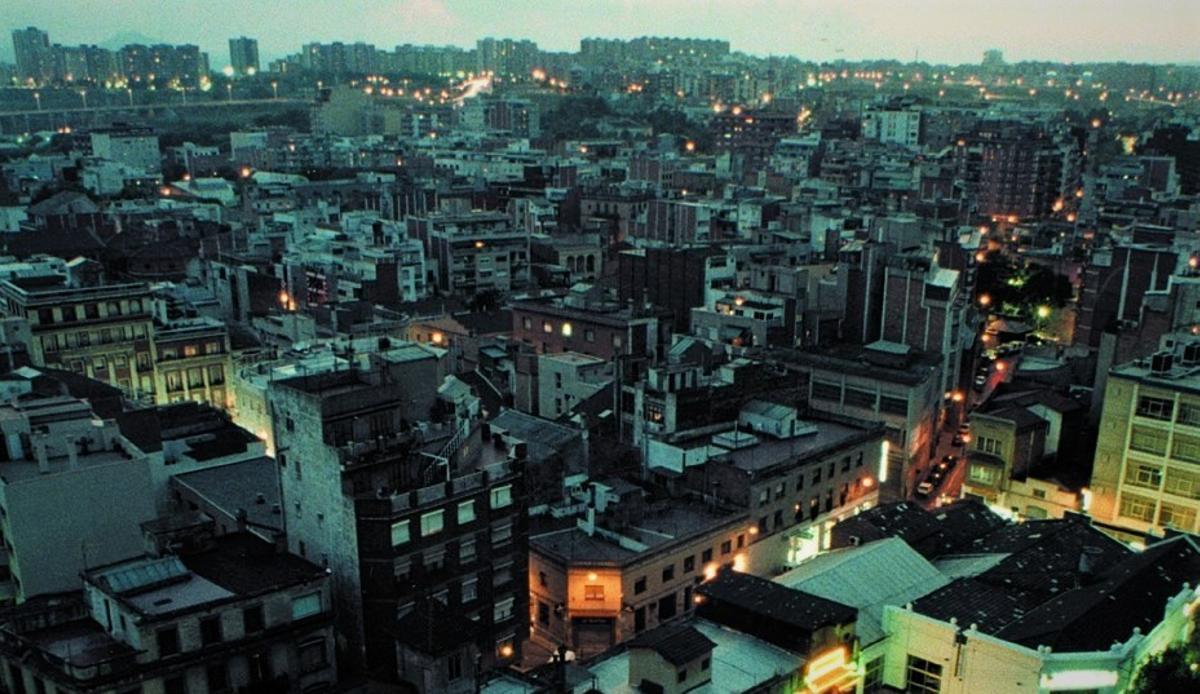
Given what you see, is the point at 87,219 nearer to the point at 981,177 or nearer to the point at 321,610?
the point at 321,610

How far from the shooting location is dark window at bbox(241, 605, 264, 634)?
88.7 feet

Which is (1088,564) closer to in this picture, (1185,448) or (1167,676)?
(1167,676)

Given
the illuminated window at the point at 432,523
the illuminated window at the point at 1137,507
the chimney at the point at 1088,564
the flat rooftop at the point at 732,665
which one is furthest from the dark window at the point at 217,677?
the illuminated window at the point at 1137,507

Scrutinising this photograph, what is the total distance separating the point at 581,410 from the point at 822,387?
14.0 m

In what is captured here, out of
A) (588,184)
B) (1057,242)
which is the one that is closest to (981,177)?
(1057,242)

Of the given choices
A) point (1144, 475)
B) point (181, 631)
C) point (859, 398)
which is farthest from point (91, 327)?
point (1144, 475)

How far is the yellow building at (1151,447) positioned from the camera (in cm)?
4419

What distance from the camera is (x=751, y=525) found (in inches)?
1689

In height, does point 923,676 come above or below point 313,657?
below

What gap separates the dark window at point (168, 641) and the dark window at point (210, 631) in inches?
25.5

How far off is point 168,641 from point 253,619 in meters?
2.29

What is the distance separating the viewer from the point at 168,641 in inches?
1008

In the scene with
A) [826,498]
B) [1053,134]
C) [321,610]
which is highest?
[1053,134]

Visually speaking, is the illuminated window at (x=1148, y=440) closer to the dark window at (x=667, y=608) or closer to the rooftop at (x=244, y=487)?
the dark window at (x=667, y=608)
